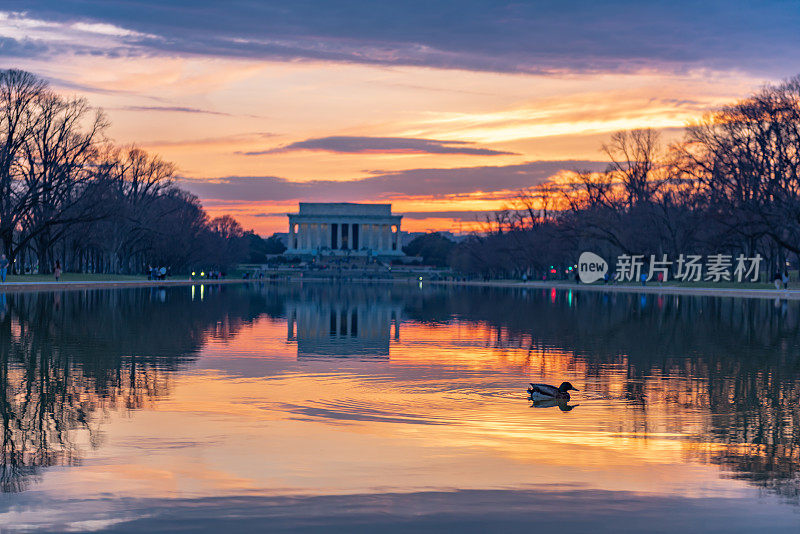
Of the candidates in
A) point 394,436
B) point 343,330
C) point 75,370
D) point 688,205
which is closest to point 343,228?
point 688,205

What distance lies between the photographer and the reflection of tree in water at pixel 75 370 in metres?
10.3

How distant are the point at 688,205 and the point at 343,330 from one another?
59.8 meters

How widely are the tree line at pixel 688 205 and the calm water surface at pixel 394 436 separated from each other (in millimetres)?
39601

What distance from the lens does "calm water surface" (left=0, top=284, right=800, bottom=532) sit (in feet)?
25.2

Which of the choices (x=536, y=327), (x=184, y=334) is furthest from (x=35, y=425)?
(x=536, y=327)

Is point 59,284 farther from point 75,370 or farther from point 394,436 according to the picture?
point 394,436

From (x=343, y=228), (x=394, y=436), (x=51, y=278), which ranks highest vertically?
(x=343, y=228)

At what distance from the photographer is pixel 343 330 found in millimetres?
29516

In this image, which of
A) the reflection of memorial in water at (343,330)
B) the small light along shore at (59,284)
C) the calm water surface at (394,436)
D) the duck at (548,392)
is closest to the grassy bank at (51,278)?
the small light along shore at (59,284)

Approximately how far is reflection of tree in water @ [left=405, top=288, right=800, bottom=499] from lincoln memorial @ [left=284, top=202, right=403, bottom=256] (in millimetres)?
155386

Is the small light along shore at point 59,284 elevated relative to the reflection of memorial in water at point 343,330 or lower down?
elevated

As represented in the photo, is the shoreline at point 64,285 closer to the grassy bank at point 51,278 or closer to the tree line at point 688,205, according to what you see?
the grassy bank at point 51,278

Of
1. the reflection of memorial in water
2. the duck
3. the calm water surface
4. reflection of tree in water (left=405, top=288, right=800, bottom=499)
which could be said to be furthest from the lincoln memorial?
the duck

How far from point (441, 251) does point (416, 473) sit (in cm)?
18034
